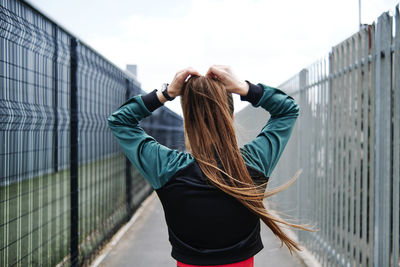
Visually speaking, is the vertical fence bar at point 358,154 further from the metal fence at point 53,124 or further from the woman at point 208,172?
the woman at point 208,172

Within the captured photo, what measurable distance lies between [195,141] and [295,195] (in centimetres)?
454

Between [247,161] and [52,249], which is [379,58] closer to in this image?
[247,161]

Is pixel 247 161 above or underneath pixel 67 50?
underneath

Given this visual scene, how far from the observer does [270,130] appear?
169 cm

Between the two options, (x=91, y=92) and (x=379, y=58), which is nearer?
(x=379, y=58)

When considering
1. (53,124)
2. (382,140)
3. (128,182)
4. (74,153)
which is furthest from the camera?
(128,182)

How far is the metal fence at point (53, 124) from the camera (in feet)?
9.38

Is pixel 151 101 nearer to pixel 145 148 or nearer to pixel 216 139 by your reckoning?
pixel 145 148

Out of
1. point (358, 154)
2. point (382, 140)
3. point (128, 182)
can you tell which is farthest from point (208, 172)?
point (128, 182)

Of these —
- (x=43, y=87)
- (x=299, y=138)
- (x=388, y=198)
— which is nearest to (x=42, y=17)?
(x=43, y=87)

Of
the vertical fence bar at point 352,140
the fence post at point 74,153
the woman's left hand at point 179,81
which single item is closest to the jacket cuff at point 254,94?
the woman's left hand at point 179,81

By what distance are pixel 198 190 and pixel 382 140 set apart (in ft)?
6.41

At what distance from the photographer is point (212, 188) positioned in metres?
1.51

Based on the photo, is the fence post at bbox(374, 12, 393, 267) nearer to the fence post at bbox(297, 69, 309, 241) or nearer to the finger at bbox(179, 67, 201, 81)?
the finger at bbox(179, 67, 201, 81)
